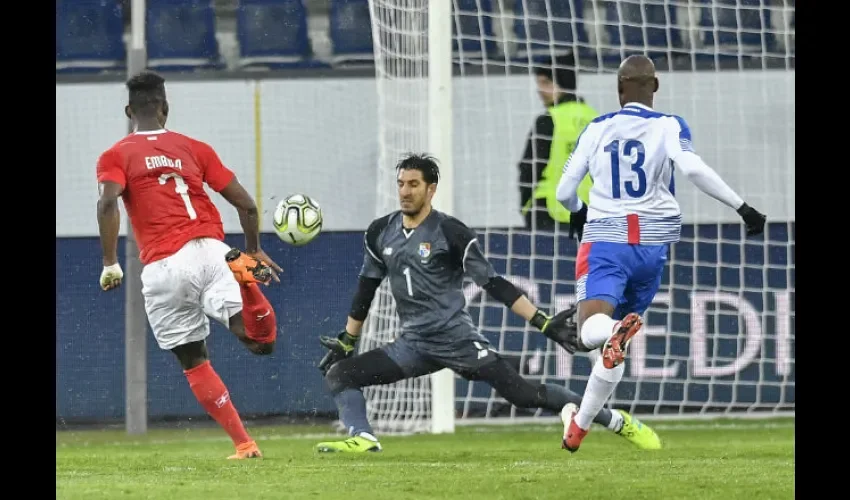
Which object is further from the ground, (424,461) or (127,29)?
A: (127,29)

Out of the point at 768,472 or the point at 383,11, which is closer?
the point at 768,472

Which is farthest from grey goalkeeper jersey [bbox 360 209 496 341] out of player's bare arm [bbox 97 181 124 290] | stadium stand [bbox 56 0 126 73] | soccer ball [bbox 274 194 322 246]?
stadium stand [bbox 56 0 126 73]

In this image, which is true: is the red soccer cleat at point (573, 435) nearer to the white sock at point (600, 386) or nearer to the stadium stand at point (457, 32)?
the white sock at point (600, 386)

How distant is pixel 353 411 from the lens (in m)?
8.04

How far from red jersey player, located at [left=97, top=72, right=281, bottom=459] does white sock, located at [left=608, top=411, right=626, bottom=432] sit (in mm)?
1833

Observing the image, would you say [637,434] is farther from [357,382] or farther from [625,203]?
[625,203]

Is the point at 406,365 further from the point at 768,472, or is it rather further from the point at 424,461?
the point at 768,472

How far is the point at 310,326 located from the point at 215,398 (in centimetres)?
345

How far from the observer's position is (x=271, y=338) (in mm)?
7758

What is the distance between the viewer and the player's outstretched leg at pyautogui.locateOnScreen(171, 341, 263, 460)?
7.55 meters

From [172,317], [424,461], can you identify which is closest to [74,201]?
[172,317]

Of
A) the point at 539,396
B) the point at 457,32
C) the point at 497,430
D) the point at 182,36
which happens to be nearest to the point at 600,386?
the point at 539,396
